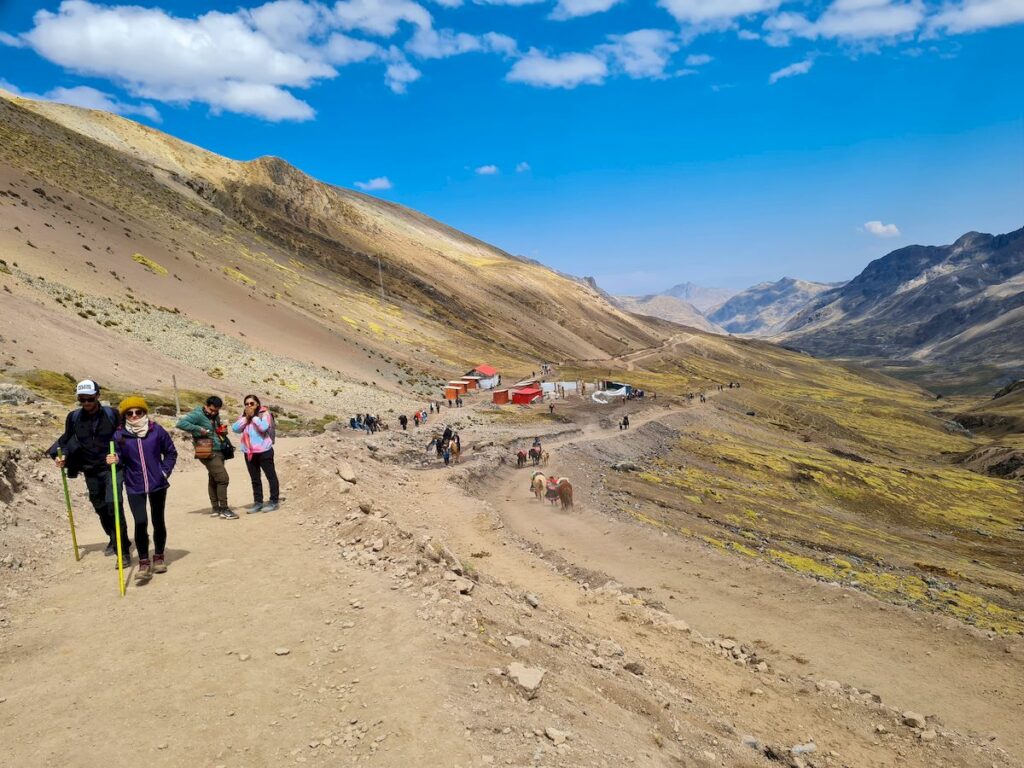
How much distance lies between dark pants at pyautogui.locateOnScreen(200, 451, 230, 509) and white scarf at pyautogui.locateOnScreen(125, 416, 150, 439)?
305 centimetres

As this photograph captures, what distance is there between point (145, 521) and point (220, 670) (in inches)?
135

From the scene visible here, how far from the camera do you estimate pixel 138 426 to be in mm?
9156

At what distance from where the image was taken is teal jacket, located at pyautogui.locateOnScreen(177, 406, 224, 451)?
12.0 meters

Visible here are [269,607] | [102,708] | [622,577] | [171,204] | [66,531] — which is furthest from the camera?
[171,204]

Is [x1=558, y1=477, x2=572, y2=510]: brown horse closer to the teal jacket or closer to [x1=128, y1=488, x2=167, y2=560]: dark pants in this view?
the teal jacket

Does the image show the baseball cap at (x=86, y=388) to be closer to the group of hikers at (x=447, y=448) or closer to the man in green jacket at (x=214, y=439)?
the man in green jacket at (x=214, y=439)

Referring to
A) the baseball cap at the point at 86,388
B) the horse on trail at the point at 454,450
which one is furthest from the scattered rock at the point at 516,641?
the horse on trail at the point at 454,450

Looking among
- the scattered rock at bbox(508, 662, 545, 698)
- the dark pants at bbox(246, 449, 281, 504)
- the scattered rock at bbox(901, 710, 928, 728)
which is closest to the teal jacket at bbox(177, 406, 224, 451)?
the dark pants at bbox(246, 449, 281, 504)

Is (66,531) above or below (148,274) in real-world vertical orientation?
below

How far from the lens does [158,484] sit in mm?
9250

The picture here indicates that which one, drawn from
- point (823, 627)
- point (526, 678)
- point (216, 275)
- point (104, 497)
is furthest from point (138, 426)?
point (216, 275)

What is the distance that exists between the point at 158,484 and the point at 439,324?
4521 inches

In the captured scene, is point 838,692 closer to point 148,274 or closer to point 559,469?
point 559,469

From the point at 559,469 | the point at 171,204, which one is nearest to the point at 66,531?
the point at 559,469
